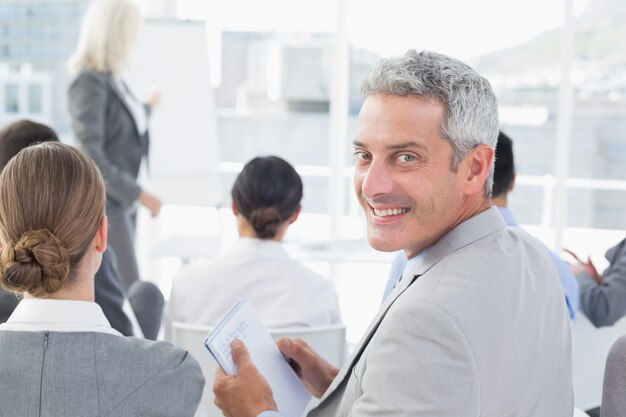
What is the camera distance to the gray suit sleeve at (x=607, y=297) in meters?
2.38

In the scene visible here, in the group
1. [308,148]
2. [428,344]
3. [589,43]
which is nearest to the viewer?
[428,344]

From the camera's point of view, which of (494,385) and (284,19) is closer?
(494,385)

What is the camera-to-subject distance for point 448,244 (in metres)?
1.28

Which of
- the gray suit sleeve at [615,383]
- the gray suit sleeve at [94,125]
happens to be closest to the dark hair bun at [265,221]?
the gray suit sleeve at [615,383]

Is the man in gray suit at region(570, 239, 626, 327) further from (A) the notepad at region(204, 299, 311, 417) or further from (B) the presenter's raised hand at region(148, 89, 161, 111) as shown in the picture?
(B) the presenter's raised hand at region(148, 89, 161, 111)

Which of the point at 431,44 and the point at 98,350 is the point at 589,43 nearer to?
the point at 431,44

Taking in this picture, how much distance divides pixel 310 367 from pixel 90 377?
506 mm

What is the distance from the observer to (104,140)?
3.77 meters

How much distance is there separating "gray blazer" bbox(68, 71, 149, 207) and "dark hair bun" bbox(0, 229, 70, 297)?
7.46 feet

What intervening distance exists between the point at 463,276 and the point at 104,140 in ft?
9.45

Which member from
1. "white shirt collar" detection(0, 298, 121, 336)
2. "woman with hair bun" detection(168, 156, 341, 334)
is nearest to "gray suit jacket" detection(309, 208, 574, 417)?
"white shirt collar" detection(0, 298, 121, 336)

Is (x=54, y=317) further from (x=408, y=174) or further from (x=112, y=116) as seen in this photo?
(x=112, y=116)

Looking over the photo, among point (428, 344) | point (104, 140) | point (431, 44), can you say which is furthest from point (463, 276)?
point (431, 44)

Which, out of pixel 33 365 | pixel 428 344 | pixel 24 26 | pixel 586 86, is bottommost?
pixel 33 365
